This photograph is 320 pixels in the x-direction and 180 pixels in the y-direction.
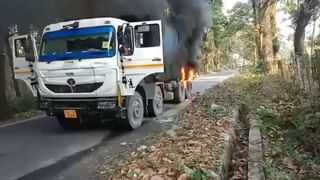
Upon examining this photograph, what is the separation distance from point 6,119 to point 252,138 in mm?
7956

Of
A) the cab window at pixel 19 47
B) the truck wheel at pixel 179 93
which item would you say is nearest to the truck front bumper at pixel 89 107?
the cab window at pixel 19 47

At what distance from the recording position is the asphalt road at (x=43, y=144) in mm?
6344

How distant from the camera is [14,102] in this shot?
14133 mm

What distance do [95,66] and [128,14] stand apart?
299 cm

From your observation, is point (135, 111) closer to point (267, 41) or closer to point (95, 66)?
point (95, 66)

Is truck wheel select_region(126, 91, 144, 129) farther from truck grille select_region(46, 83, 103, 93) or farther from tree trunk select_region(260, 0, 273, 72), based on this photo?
tree trunk select_region(260, 0, 273, 72)

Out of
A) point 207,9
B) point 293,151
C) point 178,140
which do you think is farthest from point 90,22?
point 207,9

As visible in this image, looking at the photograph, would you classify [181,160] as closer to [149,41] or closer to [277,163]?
[277,163]

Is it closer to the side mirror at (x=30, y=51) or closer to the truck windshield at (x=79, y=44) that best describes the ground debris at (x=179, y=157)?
the truck windshield at (x=79, y=44)

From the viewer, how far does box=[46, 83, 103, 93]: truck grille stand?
29.3 feet

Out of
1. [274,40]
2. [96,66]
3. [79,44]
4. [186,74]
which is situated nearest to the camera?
[96,66]

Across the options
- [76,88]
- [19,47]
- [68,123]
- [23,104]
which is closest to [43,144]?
[76,88]

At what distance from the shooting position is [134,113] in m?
9.60

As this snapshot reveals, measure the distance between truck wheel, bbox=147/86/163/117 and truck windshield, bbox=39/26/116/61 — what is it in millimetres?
2561
